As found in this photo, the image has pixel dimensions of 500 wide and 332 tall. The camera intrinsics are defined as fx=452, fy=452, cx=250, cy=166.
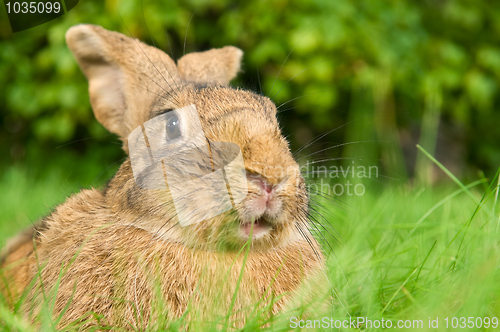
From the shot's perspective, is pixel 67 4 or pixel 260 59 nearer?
pixel 67 4

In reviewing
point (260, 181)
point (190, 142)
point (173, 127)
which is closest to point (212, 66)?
point (173, 127)

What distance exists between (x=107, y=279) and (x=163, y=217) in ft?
1.06

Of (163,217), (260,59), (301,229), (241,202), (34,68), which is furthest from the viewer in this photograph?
(34,68)

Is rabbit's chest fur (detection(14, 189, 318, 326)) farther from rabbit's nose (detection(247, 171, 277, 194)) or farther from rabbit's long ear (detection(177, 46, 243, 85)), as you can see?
rabbit's long ear (detection(177, 46, 243, 85))

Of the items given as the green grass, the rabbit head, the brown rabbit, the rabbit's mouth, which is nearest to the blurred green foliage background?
the green grass

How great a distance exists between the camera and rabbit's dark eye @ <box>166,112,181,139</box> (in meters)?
1.86

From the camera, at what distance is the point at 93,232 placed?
1.78m

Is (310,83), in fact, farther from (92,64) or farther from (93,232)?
(93,232)

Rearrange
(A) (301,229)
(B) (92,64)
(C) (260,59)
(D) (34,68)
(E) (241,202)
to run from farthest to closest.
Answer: (D) (34,68) → (C) (260,59) → (B) (92,64) → (A) (301,229) → (E) (241,202)

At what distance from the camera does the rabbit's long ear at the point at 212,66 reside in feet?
8.41

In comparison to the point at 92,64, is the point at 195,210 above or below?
below

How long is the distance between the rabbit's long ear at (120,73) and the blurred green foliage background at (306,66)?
1.39 m

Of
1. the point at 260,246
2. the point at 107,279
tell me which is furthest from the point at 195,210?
the point at 107,279

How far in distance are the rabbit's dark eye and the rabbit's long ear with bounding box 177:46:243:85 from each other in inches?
23.3
